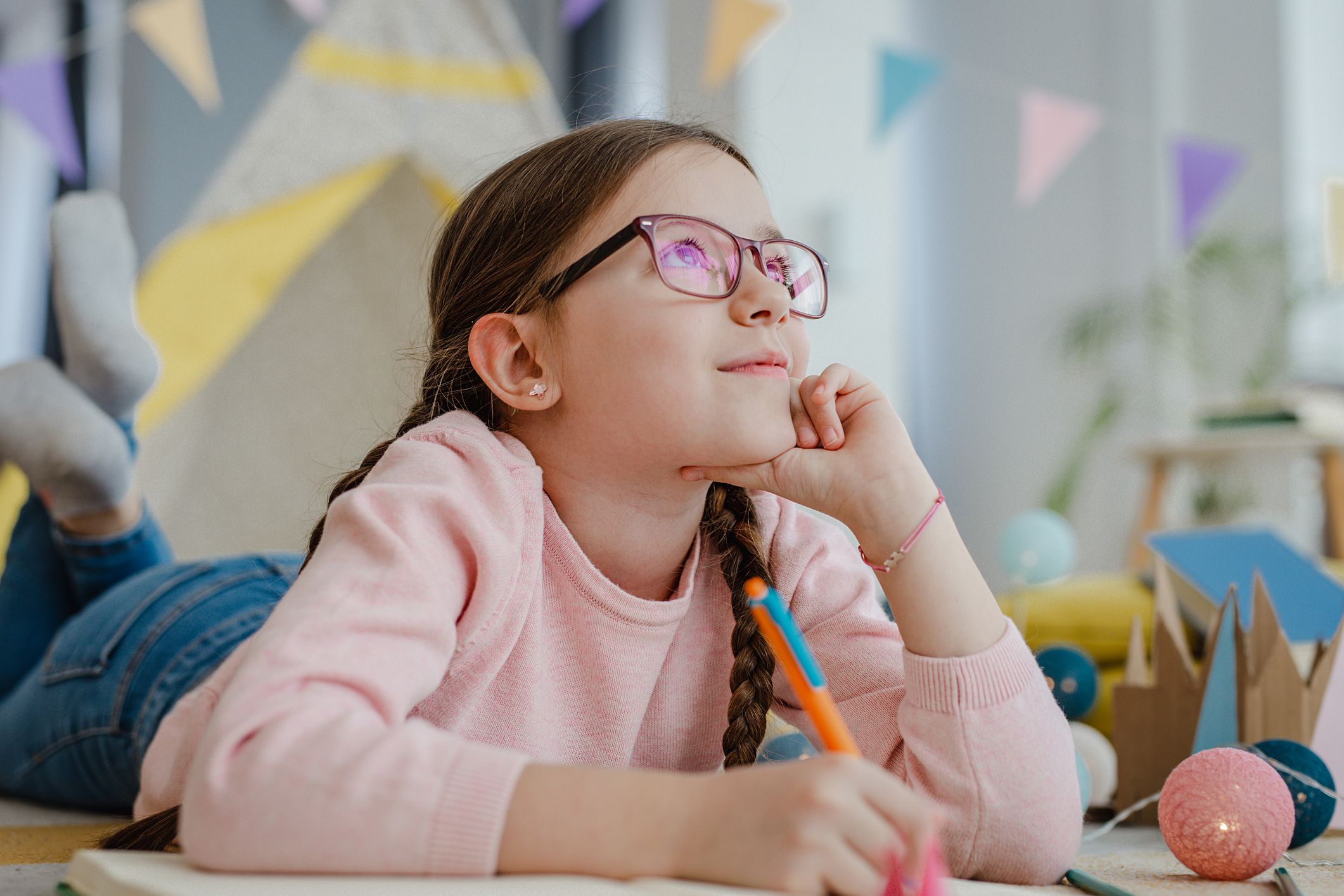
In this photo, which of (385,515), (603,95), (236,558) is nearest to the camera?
(385,515)

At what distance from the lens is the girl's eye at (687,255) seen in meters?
0.69

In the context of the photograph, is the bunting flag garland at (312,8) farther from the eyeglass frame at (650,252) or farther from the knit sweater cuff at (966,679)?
the knit sweater cuff at (966,679)

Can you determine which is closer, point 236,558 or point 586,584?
point 586,584

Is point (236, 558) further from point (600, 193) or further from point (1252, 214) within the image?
point (1252, 214)

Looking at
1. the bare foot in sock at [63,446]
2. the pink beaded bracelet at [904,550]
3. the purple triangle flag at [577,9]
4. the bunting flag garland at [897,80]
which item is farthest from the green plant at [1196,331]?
the bare foot in sock at [63,446]

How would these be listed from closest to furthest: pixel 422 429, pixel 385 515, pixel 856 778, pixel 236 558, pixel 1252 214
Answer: pixel 856 778, pixel 385 515, pixel 422 429, pixel 236 558, pixel 1252 214

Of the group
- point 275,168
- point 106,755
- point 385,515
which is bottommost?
point 106,755

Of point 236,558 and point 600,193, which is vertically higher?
point 600,193

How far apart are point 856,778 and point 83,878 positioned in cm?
34

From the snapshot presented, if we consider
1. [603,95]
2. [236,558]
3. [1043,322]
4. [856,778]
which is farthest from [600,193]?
[1043,322]

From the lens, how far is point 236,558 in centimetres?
115

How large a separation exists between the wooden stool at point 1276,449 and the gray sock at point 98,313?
5.71 feet

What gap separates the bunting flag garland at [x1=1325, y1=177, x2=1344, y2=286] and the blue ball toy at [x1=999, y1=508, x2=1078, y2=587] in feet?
4.74

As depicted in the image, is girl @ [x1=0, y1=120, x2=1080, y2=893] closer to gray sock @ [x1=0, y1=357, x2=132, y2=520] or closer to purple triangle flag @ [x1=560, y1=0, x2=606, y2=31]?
gray sock @ [x1=0, y1=357, x2=132, y2=520]
